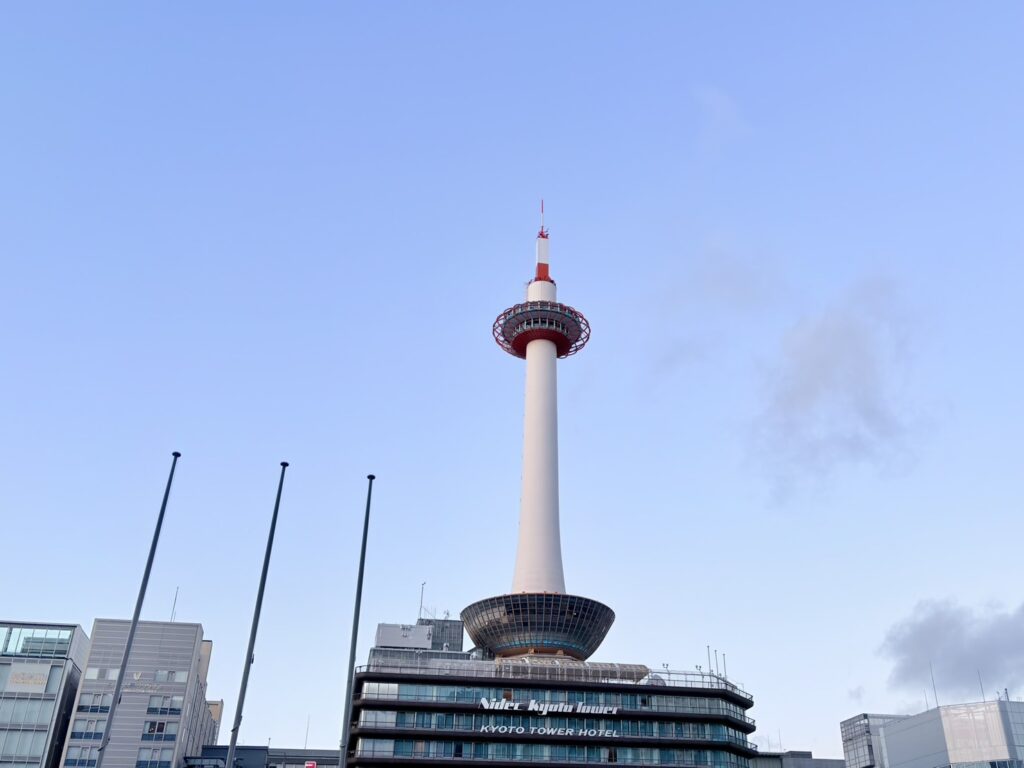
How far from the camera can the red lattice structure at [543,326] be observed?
A: 166 metres

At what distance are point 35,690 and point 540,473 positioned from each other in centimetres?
7614

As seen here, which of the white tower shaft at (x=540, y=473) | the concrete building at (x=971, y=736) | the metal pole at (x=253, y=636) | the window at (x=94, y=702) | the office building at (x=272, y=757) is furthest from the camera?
the concrete building at (x=971, y=736)

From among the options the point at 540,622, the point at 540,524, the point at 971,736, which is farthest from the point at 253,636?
the point at 971,736

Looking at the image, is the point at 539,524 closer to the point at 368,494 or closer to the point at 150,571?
the point at 368,494

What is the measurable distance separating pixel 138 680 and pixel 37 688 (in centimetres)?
1214

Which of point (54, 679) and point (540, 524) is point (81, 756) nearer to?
point (54, 679)

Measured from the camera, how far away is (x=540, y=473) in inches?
6019

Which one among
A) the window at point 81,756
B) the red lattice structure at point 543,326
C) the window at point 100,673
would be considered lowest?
the window at point 81,756

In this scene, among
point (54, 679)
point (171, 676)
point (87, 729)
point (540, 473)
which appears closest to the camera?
point (87, 729)

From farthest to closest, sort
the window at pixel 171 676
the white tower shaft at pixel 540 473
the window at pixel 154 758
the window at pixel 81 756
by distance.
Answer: the white tower shaft at pixel 540 473
the window at pixel 171 676
the window at pixel 154 758
the window at pixel 81 756

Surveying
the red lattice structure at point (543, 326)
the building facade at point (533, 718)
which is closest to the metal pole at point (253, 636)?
the building facade at point (533, 718)

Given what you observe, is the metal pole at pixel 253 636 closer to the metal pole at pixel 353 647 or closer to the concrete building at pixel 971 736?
the metal pole at pixel 353 647

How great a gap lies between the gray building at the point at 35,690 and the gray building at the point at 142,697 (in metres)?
2.39

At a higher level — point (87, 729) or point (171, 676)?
point (171, 676)
